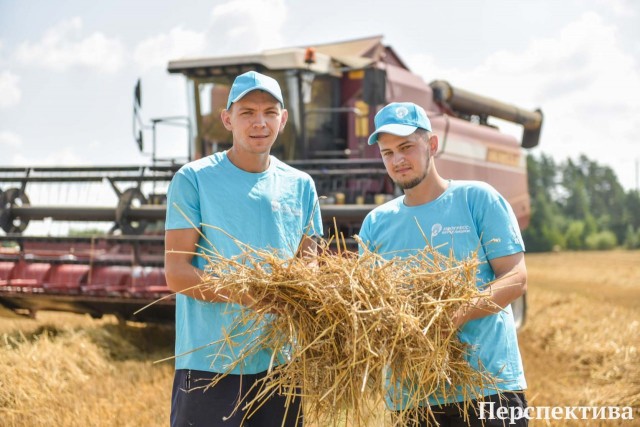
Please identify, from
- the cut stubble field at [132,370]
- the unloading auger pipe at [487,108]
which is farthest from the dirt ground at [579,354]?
the unloading auger pipe at [487,108]

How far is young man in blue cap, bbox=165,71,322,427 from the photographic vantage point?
103 inches

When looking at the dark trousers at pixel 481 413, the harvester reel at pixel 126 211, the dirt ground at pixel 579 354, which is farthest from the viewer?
the harvester reel at pixel 126 211

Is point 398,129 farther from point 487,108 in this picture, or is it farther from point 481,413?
point 487,108

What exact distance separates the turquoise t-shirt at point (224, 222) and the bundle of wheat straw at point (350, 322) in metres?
0.19

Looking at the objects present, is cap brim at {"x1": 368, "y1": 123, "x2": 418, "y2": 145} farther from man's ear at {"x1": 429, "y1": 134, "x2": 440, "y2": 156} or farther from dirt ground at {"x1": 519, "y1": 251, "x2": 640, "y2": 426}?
dirt ground at {"x1": 519, "y1": 251, "x2": 640, "y2": 426}

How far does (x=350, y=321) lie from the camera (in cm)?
223

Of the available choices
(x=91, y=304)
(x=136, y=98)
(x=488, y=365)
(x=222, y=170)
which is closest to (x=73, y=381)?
(x=91, y=304)

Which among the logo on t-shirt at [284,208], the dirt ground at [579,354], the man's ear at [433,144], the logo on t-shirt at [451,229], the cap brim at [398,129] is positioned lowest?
the dirt ground at [579,354]

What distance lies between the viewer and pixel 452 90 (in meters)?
10.2

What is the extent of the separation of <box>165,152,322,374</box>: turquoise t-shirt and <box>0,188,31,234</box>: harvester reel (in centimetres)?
603

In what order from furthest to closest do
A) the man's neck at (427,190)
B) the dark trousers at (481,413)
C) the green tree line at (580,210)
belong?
the green tree line at (580,210), the man's neck at (427,190), the dark trousers at (481,413)

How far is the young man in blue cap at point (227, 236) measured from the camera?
8.59 ft

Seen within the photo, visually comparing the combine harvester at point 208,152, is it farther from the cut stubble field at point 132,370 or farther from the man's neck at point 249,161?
the man's neck at point 249,161

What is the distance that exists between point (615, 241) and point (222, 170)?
2825 inches
